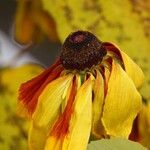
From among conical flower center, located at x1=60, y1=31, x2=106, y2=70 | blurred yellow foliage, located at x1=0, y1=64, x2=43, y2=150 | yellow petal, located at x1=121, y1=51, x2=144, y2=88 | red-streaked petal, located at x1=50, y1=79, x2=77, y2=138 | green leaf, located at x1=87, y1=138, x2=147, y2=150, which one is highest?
conical flower center, located at x1=60, y1=31, x2=106, y2=70

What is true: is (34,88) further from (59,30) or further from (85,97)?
(59,30)

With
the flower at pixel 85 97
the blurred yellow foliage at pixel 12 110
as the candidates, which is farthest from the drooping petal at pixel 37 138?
the blurred yellow foliage at pixel 12 110

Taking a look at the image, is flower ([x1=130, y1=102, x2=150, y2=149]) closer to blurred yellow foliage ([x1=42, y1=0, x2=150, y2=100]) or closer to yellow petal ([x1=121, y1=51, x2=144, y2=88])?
yellow petal ([x1=121, y1=51, x2=144, y2=88])

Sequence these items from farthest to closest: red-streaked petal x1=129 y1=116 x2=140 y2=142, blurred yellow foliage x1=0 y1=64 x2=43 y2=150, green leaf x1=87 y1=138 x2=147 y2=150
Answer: blurred yellow foliage x1=0 y1=64 x2=43 y2=150
red-streaked petal x1=129 y1=116 x2=140 y2=142
green leaf x1=87 y1=138 x2=147 y2=150

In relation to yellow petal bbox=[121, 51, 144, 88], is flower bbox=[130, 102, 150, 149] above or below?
below

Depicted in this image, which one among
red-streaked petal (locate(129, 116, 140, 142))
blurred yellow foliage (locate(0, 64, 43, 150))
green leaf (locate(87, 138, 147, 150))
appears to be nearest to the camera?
green leaf (locate(87, 138, 147, 150))

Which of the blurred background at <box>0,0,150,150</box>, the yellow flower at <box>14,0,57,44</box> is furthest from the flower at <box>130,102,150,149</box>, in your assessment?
the yellow flower at <box>14,0,57,44</box>

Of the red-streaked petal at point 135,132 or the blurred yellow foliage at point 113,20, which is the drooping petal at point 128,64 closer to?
the red-streaked petal at point 135,132
